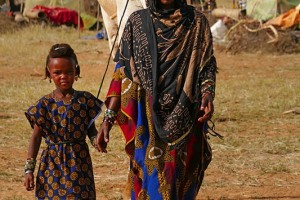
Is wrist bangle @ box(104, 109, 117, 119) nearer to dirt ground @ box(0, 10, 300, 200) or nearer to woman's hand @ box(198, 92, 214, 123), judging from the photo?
woman's hand @ box(198, 92, 214, 123)

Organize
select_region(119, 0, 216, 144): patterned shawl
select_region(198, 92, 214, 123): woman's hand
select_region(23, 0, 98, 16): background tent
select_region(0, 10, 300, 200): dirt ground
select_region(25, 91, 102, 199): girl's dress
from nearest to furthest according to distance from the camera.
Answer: select_region(198, 92, 214, 123): woman's hand < select_region(119, 0, 216, 144): patterned shawl < select_region(25, 91, 102, 199): girl's dress < select_region(0, 10, 300, 200): dirt ground < select_region(23, 0, 98, 16): background tent

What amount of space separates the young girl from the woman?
124mm

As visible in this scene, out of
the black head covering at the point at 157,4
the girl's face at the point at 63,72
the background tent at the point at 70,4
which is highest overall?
the black head covering at the point at 157,4

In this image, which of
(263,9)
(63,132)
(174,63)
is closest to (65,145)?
(63,132)

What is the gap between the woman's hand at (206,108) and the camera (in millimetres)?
4199

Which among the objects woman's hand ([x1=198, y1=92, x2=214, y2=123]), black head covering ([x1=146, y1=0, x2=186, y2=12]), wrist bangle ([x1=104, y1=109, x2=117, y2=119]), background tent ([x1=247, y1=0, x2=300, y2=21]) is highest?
black head covering ([x1=146, y1=0, x2=186, y2=12])

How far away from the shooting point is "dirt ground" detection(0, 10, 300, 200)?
6102mm

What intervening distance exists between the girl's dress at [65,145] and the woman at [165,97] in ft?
0.40

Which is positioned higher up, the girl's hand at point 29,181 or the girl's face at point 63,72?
the girl's face at point 63,72

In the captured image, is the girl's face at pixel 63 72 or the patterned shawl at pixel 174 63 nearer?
the patterned shawl at pixel 174 63

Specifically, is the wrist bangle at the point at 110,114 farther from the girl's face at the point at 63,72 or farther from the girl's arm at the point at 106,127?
the girl's face at the point at 63,72

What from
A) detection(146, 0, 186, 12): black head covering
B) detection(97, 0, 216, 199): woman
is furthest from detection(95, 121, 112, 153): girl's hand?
detection(146, 0, 186, 12): black head covering

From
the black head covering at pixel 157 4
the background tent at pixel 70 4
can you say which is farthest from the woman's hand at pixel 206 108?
the background tent at pixel 70 4

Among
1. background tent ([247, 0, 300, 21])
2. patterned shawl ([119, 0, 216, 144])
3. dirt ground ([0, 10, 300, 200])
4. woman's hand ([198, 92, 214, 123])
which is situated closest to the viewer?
woman's hand ([198, 92, 214, 123])
